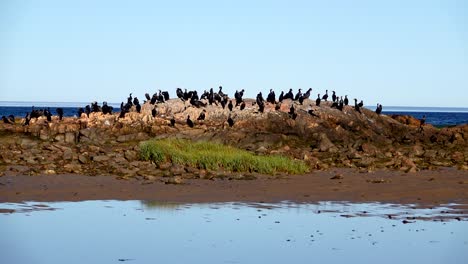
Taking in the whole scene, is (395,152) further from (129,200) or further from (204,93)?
(129,200)

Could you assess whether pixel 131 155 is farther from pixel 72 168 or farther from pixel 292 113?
pixel 292 113

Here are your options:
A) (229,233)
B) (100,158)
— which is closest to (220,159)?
(100,158)

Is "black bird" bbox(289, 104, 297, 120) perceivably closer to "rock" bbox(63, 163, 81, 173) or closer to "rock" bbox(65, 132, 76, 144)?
"rock" bbox(65, 132, 76, 144)

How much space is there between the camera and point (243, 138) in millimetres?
37812

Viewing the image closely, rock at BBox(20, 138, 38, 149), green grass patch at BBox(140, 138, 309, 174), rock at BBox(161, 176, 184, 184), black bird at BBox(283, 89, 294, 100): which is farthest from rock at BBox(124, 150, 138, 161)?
black bird at BBox(283, 89, 294, 100)

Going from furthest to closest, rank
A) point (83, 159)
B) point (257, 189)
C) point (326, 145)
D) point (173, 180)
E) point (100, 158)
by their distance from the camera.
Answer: point (326, 145) → point (100, 158) → point (83, 159) → point (173, 180) → point (257, 189)

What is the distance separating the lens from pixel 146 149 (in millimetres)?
32219

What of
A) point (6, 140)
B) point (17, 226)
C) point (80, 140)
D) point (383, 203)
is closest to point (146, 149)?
point (80, 140)

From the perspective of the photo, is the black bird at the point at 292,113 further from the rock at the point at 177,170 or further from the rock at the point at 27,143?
the rock at the point at 27,143

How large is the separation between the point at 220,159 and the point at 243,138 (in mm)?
7322

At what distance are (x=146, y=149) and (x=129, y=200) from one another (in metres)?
8.02

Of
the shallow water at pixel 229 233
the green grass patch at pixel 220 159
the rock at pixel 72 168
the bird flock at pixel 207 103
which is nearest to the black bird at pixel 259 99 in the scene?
the bird flock at pixel 207 103

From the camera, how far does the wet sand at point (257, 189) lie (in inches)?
980

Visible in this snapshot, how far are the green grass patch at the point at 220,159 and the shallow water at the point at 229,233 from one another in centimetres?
676
